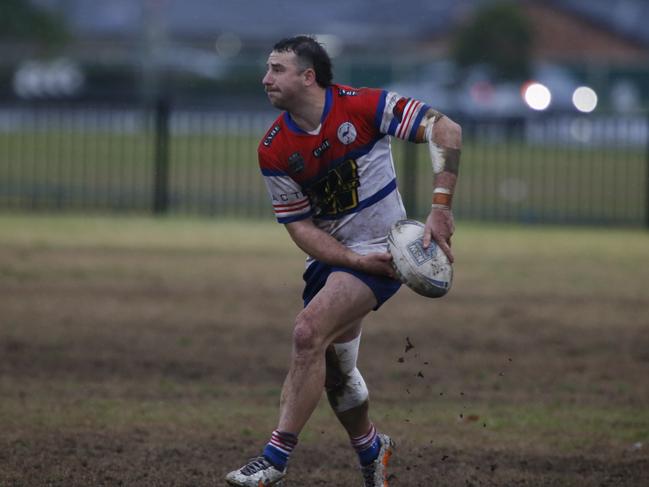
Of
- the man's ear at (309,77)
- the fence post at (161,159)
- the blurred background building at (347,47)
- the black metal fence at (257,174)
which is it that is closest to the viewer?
the man's ear at (309,77)

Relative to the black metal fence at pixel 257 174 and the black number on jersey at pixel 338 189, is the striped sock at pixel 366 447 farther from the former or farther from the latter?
the black metal fence at pixel 257 174

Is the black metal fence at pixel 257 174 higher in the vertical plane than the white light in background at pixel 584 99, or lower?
lower

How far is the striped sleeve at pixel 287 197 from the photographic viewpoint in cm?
630

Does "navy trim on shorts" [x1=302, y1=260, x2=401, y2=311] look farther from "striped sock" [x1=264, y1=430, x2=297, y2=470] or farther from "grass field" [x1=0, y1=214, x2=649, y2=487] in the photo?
"grass field" [x1=0, y1=214, x2=649, y2=487]

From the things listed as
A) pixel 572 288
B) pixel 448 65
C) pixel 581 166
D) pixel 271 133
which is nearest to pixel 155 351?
pixel 271 133

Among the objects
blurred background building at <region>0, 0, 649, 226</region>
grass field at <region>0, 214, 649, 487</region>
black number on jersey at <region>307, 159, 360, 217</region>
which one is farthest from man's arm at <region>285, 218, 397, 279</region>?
blurred background building at <region>0, 0, 649, 226</region>

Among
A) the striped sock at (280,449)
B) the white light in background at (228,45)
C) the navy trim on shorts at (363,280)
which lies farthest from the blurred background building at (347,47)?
the striped sock at (280,449)

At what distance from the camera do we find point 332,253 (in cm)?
626

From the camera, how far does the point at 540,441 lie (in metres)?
7.79

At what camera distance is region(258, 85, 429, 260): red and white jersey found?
626 centimetres

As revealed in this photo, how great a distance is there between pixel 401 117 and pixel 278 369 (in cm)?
398

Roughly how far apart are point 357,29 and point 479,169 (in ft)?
122

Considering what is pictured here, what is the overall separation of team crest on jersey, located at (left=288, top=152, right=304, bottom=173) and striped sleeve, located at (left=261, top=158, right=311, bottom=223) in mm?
52

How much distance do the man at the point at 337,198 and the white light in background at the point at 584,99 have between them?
38.7 m
